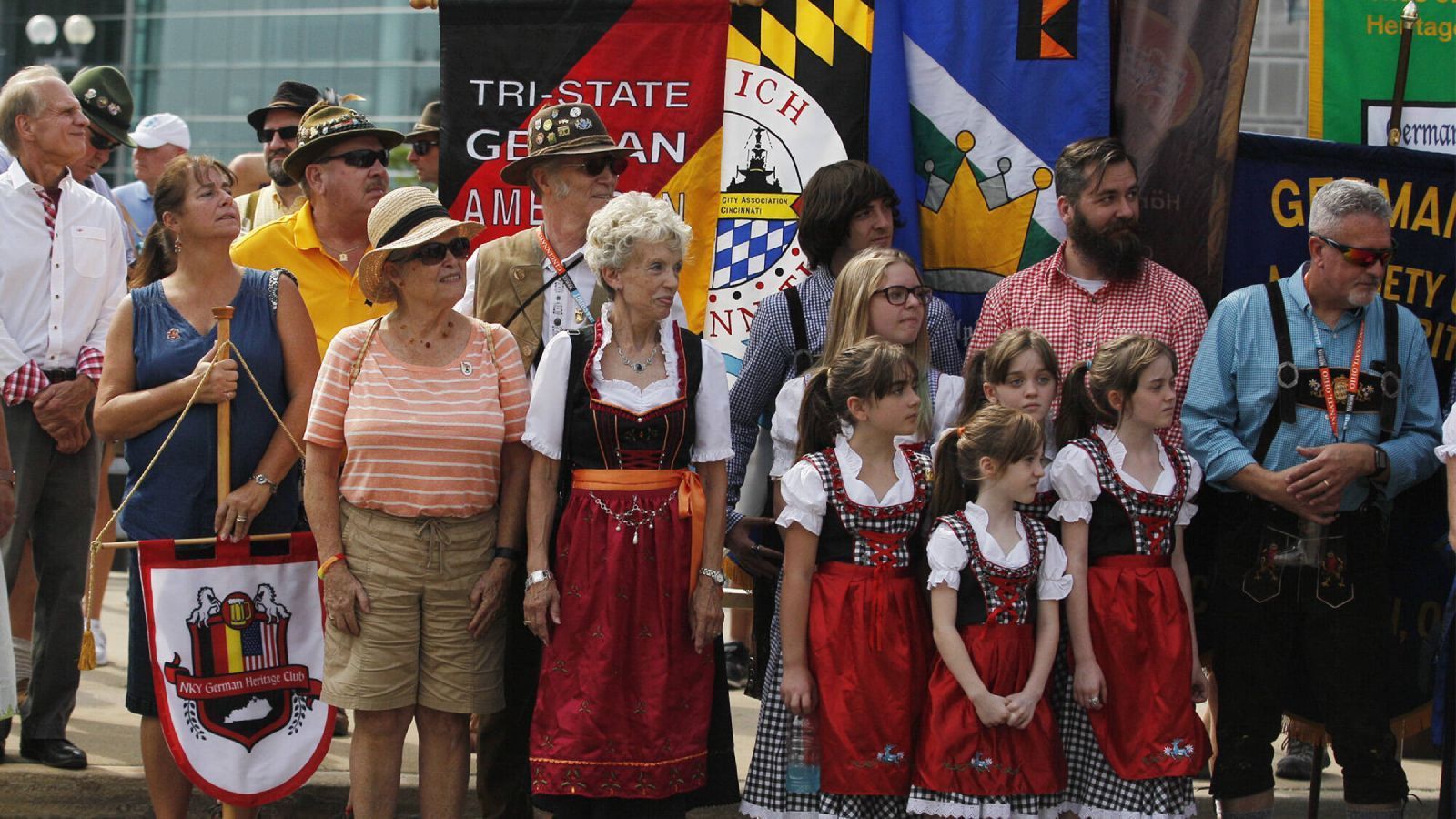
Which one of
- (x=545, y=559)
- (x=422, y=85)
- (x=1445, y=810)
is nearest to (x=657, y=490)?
(x=545, y=559)

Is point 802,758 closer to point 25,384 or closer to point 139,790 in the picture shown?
point 139,790

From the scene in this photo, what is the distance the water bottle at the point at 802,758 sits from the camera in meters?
4.52

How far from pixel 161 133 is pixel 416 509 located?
4.78 meters

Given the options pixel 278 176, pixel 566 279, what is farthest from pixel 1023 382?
pixel 278 176

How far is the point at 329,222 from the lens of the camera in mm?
5570

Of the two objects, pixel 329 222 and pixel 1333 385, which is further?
pixel 329 222

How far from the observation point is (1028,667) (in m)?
4.46

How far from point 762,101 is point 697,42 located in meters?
0.31

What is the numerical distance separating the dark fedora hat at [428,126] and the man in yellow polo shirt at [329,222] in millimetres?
1079

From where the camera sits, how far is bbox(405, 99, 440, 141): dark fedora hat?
7.23 m

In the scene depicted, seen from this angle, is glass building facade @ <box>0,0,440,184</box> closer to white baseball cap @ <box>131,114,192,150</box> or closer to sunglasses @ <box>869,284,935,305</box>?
white baseball cap @ <box>131,114,192,150</box>

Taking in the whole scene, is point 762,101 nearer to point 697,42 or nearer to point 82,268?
point 697,42

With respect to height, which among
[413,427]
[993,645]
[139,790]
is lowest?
[139,790]

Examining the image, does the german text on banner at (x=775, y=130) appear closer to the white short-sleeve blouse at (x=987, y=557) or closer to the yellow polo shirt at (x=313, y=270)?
the yellow polo shirt at (x=313, y=270)
